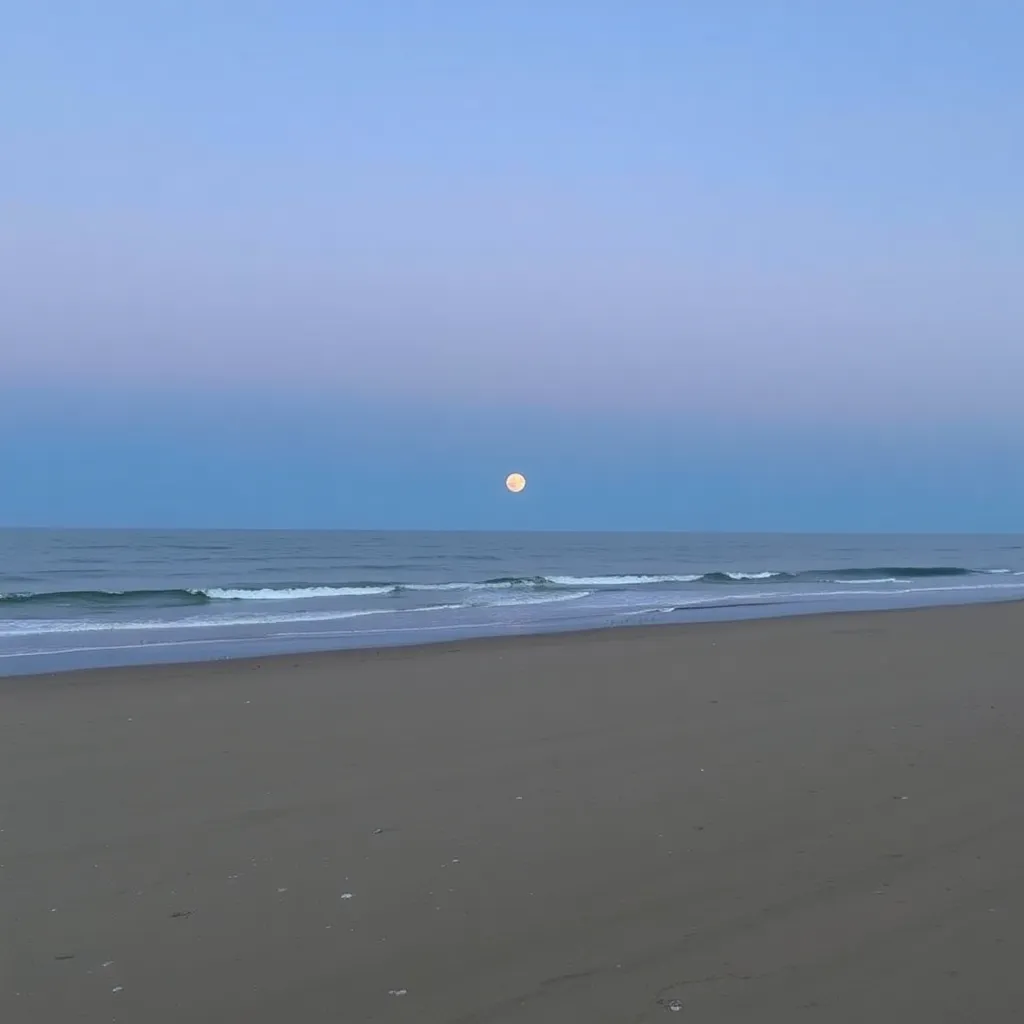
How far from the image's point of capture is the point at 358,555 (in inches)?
2462

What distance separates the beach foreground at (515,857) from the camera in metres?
3.43

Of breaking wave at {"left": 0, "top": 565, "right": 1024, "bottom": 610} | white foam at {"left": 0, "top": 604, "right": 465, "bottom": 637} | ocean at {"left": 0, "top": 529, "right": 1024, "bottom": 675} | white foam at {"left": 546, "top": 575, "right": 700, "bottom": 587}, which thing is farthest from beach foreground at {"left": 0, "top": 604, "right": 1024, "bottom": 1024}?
white foam at {"left": 546, "top": 575, "right": 700, "bottom": 587}

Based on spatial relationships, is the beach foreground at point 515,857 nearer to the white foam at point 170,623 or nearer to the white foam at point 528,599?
the white foam at point 170,623

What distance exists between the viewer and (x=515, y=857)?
477 centimetres

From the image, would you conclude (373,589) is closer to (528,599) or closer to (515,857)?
(528,599)

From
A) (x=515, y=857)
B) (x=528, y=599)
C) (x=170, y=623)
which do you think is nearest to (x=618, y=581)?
(x=528, y=599)

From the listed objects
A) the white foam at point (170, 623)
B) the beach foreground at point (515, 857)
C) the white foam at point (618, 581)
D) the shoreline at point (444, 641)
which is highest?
the white foam at point (618, 581)

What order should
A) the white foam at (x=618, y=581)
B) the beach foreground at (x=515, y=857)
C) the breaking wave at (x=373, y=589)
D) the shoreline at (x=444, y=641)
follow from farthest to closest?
the white foam at (x=618, y=581), the breaking wave at (x=373, y=589), the shoreline at (x=444, y=641), the beach foreground at (x=515, y=857)

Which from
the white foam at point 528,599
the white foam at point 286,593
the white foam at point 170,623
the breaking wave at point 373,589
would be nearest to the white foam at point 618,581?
the breaking wave at point 373,589

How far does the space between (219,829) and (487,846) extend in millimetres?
1539

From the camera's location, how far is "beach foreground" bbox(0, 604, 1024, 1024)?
11.3ft

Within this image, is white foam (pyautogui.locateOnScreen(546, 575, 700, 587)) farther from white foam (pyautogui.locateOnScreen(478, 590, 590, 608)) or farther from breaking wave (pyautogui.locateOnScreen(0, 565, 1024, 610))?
white foam (pyautogui.locateOnScreen(478, 590, 590, 608))

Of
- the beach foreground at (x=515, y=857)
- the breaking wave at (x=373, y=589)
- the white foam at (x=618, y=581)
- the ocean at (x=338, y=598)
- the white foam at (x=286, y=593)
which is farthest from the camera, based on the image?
the white foam at (x=618, y=581)

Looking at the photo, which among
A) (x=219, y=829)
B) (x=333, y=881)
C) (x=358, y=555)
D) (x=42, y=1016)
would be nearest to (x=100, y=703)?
A: (x=219, y=829)
